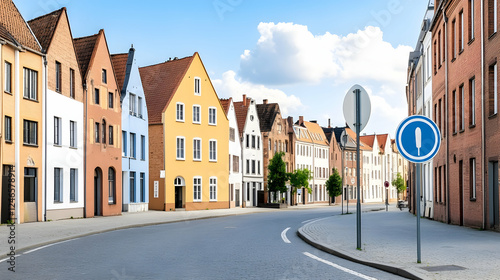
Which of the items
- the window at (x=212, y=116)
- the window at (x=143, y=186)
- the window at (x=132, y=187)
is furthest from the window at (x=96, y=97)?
the window at (x=212, y=116)

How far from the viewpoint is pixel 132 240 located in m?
17.8

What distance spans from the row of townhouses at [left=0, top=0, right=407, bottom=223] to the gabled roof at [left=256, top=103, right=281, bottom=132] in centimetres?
Answer: 14

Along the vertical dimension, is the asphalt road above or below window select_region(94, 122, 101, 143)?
below

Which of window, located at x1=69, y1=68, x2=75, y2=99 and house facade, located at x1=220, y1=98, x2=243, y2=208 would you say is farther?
house facade, located at x1=220, y1=98, x2=243, y2=208

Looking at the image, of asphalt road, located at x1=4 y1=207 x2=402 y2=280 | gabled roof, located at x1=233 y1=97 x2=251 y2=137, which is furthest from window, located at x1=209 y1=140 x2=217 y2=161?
asphalt road, located at x1=4 y1=207 x2=402 y2=280

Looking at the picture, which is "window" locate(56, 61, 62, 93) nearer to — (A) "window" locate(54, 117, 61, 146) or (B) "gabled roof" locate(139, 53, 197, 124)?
(A) "window" locate(54, 117, 61, 146)

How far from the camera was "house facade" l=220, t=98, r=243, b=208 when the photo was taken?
206 ft

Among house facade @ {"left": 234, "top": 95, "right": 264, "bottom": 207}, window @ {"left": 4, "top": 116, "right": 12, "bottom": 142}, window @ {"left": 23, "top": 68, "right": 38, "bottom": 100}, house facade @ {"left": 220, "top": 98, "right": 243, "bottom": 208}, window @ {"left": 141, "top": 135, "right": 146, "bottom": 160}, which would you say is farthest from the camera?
house facade @ {"left": 234, "top": 95, "right": 264, "bottom": 207}

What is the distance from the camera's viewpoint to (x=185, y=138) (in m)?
52.9

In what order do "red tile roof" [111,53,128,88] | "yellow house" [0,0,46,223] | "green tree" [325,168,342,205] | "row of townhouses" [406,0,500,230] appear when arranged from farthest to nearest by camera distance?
"green tree" [325,168,342,205] < "red tile roof" [111,53,128,88] < "yellow house" [0,0,46,223] < "row of townhouses" [406,0,500,230]

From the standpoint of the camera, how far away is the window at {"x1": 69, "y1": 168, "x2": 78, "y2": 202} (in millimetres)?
33375

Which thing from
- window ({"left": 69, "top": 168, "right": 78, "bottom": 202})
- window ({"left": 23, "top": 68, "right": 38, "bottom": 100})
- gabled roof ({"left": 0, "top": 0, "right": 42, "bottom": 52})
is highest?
gabled roof ({"left": 0, "top": 0, "right": 42, "bottom": 52})

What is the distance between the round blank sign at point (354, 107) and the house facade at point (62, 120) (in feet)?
68.9

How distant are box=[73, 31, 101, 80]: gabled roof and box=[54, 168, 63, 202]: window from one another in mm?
6077
